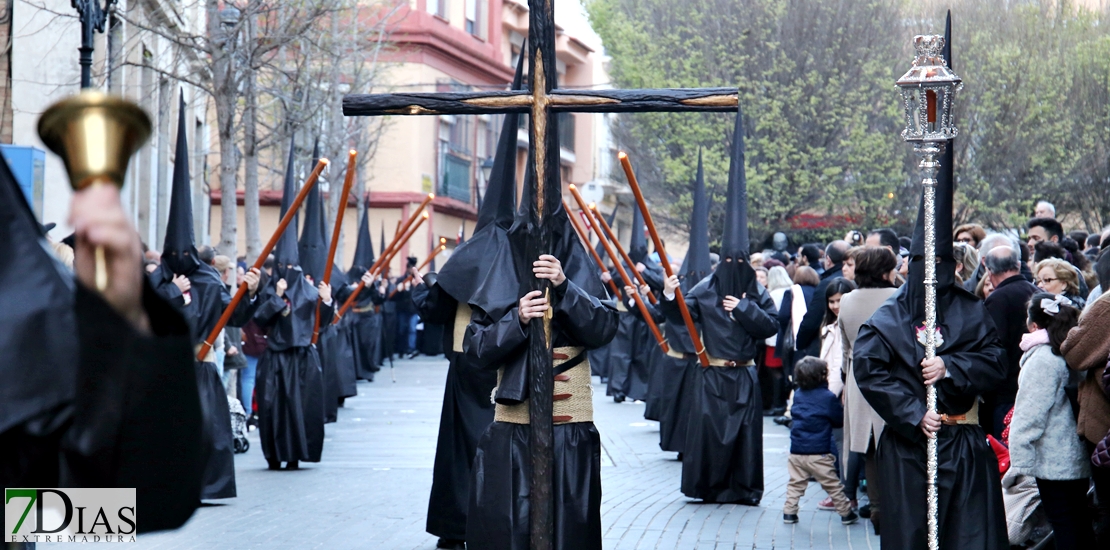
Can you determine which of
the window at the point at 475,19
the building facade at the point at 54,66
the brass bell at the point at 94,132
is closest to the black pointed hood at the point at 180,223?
the building facade at the point at 54,66

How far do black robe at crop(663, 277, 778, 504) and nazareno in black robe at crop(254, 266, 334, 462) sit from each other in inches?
156

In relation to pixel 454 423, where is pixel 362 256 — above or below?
above

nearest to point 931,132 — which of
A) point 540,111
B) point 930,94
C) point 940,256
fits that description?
point 930,94

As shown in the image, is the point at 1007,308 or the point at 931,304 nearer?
the point at 931,304

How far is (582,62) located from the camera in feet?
196

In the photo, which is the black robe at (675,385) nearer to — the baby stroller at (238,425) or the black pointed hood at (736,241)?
the black pointed hood at (736,241)

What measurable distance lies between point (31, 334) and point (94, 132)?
39 cm

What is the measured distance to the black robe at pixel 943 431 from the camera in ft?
21.2

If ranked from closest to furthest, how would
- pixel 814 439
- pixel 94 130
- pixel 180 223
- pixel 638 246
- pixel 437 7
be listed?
pixel 94 130 < pixel 814 439 < pixel 180 223 < pixel 638 246 < pixel 437 7

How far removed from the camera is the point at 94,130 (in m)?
1.84

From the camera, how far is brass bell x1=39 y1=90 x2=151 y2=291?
183 cm

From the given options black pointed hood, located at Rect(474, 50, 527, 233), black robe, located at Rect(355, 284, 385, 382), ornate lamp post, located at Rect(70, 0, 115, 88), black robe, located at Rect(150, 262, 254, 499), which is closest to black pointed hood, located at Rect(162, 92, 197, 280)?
black robe, located at Rect(150, 262, 254, 499)

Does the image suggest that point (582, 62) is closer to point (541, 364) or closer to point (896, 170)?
point (896, 170)

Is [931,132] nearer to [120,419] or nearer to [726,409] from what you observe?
[726,409]
